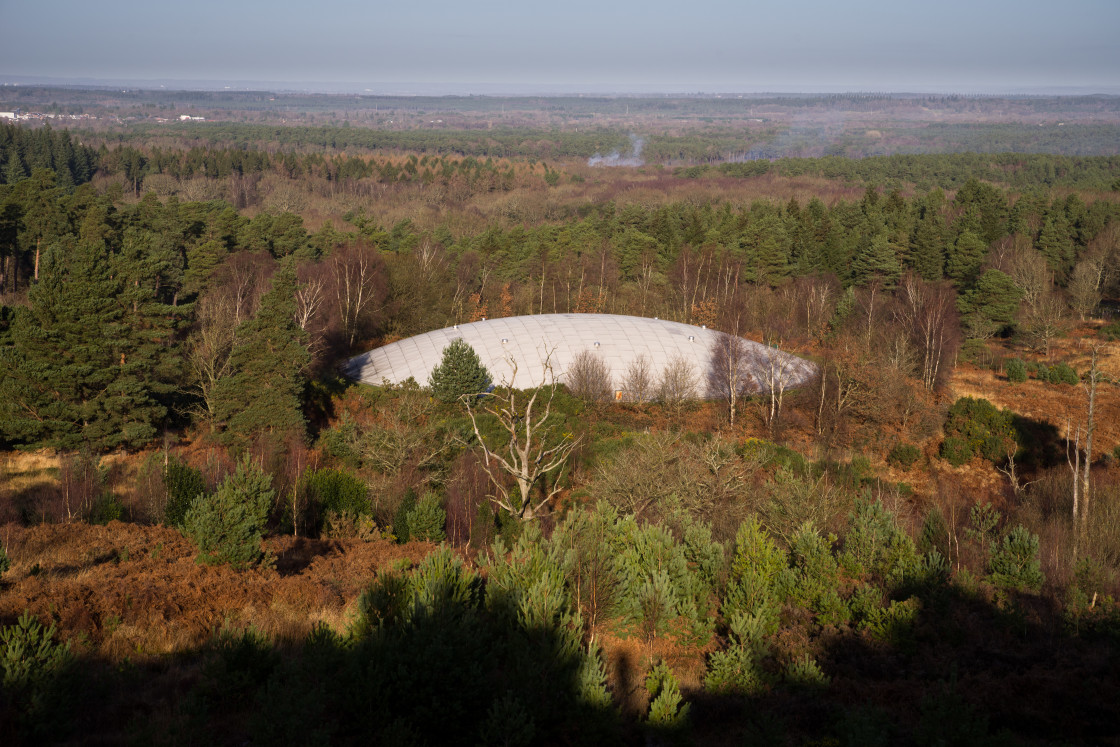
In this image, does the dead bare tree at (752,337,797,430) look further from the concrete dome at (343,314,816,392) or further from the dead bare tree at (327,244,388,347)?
the dead bare tree at (327,244,388,347)

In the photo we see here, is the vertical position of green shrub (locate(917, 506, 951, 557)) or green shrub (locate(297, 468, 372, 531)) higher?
green shrub (locate(917, 506, 951, 557))

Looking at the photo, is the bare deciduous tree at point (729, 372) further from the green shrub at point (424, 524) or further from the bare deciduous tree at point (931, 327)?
the green shrub at point (424, 524)

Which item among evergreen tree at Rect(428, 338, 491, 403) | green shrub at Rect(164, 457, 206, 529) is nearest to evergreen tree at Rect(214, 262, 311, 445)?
evergreen tree at Rect(428, 338, 491, 403)

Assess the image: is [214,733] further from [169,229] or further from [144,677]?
[169,229]

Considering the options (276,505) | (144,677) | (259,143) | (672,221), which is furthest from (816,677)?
(259,143)

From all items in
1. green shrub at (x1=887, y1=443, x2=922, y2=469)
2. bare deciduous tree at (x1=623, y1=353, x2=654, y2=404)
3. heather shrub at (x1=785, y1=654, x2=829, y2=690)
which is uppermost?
heather shrub at (x1=785, y1=654, x2=829, y2=690)

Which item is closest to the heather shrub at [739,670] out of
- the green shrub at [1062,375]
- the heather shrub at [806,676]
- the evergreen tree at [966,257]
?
the heather shrub at [806,676]
